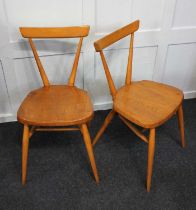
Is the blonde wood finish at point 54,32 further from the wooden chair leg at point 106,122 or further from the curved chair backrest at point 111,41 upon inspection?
the wooden chair leg at point 106,122

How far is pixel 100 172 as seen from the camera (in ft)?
4.74

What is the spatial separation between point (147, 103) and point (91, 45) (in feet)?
1.98

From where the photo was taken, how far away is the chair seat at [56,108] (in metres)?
1.18

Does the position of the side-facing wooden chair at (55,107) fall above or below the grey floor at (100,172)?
above

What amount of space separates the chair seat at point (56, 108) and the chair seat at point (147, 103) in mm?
198

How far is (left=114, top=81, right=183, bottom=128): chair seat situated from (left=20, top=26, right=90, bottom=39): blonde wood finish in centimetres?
43

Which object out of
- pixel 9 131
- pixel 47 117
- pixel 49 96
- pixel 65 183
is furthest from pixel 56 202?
pixel 9 131

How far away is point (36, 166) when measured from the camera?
147 cm

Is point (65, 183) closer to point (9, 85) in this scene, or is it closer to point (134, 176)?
point (134, 176)

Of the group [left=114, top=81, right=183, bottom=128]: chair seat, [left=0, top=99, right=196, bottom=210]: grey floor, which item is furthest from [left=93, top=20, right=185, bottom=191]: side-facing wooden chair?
[left=0, top=99, right=196, bottom=210]: grey floor

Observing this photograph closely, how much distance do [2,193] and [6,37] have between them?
0.93m

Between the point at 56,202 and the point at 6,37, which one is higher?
the point at 6,37

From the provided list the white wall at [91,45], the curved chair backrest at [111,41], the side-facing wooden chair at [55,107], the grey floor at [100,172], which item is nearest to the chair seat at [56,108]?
the side-facing wooden chair at [55,107]

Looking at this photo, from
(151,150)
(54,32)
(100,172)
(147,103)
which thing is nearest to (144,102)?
(147,103)
